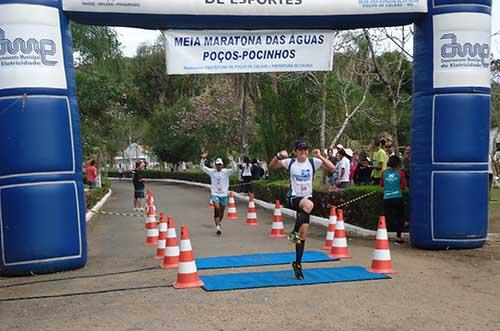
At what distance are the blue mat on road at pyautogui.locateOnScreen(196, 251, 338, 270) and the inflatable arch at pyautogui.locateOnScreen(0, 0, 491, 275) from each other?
1873 millimetres

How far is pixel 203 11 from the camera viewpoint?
9.62 meters

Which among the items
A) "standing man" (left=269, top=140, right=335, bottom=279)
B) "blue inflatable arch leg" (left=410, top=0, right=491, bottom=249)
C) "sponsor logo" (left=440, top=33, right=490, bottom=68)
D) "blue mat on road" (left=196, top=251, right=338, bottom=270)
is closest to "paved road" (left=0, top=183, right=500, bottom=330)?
"blue mat on road" (left=196, top=251, right=338, bottom=270)

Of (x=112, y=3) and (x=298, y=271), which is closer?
(x=298, y=271)

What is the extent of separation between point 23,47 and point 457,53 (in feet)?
22.2

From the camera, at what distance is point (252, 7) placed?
9.70 m

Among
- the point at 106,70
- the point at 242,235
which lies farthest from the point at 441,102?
the point at 106,70

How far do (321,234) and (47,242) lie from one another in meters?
6.04

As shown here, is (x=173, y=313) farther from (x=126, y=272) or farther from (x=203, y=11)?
(x=203, y=11)

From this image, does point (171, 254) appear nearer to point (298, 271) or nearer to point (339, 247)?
point (298, 271)

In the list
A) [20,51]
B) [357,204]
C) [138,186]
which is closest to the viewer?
[20,51]

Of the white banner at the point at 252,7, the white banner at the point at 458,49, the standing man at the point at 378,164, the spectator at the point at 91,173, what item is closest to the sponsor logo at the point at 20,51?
the white banner at the point at 252,7

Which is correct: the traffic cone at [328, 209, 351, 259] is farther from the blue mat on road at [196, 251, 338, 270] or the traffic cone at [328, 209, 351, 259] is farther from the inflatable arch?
the inflatable arch

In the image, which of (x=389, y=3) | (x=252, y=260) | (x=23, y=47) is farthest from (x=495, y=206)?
(x=23, y=47)

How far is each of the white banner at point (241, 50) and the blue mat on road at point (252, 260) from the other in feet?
10.3
